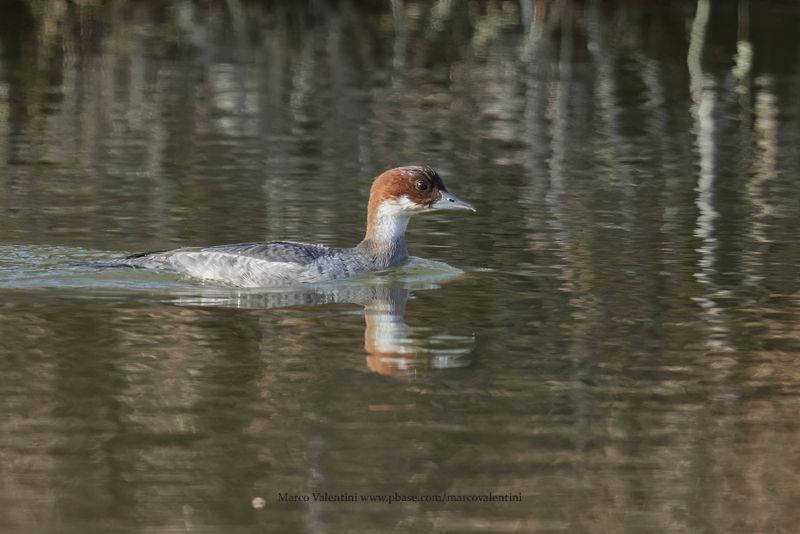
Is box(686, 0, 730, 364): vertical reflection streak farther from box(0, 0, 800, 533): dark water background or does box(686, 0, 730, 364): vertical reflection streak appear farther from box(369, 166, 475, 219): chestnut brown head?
box(369, 166, 475, 219): chestnut brown head

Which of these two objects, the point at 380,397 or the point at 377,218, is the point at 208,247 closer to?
the point at 377,218

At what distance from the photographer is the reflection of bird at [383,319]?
10453 mm

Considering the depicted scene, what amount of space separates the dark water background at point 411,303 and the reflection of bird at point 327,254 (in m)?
0.23

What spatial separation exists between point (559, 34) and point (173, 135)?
36.9ft

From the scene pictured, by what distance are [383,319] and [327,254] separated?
5.68 feet

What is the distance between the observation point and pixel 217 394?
376 inches

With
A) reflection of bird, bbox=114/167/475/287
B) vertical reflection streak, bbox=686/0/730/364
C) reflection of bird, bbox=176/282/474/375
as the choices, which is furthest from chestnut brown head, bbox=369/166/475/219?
vertical reflection streak, bbox=686/0/730/364

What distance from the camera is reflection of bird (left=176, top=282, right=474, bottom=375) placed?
34.3 feet

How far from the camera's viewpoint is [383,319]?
467 inches

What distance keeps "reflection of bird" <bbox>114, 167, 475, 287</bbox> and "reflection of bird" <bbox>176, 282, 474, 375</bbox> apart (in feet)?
0.69

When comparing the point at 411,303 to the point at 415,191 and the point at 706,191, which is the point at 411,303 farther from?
the point at 706,191

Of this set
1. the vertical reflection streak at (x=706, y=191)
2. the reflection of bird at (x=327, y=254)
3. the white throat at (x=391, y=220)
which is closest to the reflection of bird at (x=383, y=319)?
the reflection of bird at (x=327, y=254)

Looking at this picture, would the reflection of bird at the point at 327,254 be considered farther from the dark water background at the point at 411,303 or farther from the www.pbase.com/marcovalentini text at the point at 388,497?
the www.pbase.com/marcovalentini text at the point at 388,497

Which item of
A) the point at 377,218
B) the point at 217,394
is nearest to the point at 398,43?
the point at 377,218
